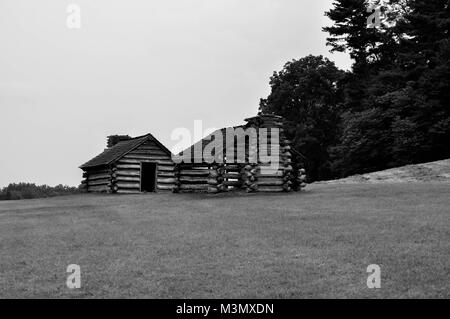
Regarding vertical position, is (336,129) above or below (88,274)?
above

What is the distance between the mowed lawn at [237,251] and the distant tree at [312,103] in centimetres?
3576

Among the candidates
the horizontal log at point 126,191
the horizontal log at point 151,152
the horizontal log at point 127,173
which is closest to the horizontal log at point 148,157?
the horizontal log at point 151,152

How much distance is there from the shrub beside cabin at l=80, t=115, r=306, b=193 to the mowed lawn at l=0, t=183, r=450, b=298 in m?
7.16

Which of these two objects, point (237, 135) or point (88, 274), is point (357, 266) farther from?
point (237, 135)

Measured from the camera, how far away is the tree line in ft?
138

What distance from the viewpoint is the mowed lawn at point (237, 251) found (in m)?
8.99

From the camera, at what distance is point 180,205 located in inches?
910

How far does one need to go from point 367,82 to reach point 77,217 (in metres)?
38.1

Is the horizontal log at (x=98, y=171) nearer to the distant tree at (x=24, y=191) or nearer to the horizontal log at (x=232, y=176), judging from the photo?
the horizontal log at (x=232, y=176)

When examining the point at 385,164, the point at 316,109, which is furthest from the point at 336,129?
the point at 385,164

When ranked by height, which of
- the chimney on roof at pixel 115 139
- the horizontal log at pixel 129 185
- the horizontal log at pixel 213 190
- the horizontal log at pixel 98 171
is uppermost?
the chimney on roof at pixel 115 139
